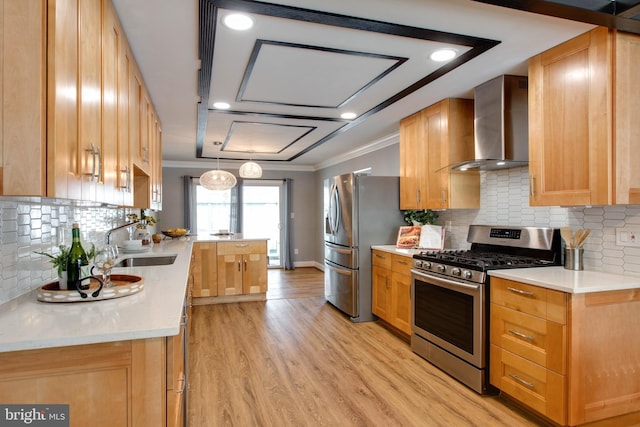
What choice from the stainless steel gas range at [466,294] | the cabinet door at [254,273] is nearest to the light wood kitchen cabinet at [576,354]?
the stainless steel gas range at [466,294]

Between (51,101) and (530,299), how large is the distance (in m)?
2.48

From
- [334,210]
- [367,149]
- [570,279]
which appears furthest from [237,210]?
[570,279]

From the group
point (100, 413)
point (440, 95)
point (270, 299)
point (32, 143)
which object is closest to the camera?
point (32, 143)

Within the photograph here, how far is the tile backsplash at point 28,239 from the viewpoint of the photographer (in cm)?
146

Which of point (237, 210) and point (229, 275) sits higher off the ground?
point (237, 210)

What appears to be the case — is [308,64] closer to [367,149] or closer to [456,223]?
[456,223]

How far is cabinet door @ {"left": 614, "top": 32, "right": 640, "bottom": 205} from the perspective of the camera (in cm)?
207

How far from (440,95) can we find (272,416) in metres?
2.87

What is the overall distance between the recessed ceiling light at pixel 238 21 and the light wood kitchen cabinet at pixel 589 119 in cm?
189

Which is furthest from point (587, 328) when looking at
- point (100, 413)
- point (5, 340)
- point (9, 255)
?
point (9, 255)

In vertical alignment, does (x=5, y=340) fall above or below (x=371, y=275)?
above

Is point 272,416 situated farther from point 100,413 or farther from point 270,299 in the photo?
point 270,299

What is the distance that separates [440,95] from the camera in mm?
3262

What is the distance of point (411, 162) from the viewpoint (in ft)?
12.9
